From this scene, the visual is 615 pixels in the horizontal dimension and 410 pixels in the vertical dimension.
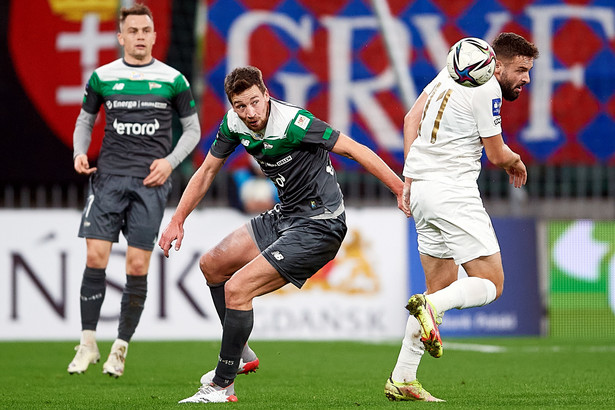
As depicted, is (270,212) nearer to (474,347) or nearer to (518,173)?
(518,173)

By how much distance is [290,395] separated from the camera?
252 inches

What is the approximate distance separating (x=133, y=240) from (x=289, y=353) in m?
2.45

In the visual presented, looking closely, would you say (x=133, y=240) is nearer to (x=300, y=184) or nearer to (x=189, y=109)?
(x=189, y=109)

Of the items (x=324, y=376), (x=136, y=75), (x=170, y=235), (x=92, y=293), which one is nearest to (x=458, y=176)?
(x=170, y=235)

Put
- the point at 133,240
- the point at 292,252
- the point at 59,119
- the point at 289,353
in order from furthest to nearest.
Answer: the point at 59,119 → the point at 289,353 → the point at 133,240 → the point at 292,252

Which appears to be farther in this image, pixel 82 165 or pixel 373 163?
pixel 82 165

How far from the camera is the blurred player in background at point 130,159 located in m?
7.82

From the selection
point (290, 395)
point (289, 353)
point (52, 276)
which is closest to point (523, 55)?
point (290, 395)

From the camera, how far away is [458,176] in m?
6.03

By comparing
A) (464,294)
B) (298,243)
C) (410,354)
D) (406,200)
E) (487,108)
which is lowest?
(410,354)

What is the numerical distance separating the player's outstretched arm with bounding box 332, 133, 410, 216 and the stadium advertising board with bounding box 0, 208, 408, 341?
18.9 feet

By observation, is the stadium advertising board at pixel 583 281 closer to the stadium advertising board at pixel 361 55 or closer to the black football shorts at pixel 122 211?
the stadium advertising board at pixel 361 55

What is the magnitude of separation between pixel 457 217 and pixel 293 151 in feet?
3.15

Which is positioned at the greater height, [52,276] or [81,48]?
[81,48]
